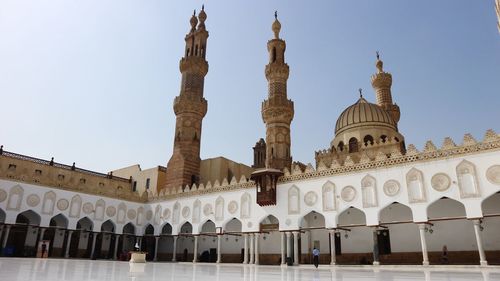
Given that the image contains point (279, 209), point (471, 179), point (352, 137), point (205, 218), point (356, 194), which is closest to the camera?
point (471, 179)

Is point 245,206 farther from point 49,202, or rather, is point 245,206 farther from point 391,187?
point 49,202

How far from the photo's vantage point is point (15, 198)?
2045 centimetres

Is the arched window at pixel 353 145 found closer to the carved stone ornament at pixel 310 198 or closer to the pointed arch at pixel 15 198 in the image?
the carved stone ornament at pixel 310 198

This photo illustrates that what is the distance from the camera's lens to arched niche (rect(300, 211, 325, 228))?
65.3 feet

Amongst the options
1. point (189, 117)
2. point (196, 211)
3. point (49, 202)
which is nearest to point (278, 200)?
point (196, 211)

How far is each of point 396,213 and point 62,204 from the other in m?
19.9

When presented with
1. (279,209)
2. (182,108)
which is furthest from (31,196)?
(279,209)

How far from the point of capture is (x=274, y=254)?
21375 mm

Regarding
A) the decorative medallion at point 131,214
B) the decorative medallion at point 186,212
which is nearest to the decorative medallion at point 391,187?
the decorative medallion at point 186,212

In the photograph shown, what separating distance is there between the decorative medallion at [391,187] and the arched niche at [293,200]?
4641 mm

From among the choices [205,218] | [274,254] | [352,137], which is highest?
[352,137]

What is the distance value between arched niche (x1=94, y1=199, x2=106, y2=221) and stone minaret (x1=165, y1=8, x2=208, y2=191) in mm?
5245

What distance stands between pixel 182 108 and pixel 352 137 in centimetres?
1384

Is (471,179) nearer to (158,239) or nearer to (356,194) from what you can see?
(356,194)
